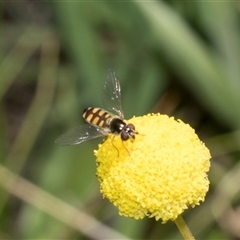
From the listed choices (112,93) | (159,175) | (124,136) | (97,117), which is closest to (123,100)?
(112,93)

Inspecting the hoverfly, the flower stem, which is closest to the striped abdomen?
the hoverfly

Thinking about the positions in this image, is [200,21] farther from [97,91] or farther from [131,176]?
[131,176]

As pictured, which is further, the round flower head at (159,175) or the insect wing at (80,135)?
the insect wing at (80,135)

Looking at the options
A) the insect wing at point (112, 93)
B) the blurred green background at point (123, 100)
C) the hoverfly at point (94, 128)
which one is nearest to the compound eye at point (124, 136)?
the hoverfly at point (94, 128)

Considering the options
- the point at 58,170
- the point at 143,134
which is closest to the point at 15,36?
the point at 58,170

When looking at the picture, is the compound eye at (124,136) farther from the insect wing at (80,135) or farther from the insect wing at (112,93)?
the insect wing at (112,93)

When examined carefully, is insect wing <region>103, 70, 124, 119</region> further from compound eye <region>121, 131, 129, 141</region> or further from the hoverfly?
compound eye <region>121, 131, 129, 141</region>
